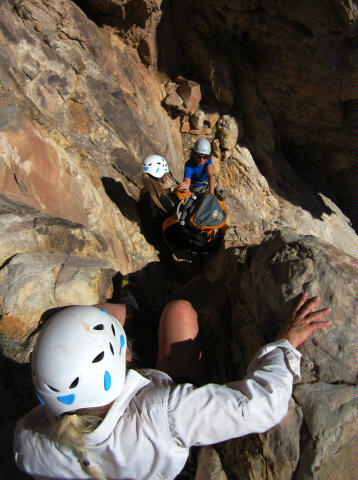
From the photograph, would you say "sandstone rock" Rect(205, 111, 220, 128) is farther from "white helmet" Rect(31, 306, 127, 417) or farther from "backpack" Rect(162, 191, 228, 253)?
"white helmet" Rect(31, 306, 127, 417)

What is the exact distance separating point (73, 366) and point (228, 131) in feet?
27.1

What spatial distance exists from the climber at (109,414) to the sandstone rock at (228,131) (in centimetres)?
782

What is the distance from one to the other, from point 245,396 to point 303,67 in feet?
28.2

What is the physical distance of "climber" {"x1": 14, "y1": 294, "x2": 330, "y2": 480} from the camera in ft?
5.71

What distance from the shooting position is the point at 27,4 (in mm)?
5273

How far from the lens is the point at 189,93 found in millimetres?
8633

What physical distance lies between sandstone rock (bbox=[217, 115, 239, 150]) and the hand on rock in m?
7.21

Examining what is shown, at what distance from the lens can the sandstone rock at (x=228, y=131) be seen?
8.88m

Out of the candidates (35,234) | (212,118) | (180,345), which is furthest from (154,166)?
(212,118)

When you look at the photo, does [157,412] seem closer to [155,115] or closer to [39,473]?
[39,473]

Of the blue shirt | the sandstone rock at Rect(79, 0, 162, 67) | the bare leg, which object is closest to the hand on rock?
the bare leg

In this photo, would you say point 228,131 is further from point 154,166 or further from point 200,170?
point 154,166

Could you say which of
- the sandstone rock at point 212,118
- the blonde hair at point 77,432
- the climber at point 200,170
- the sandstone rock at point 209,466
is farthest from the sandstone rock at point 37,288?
the sandstone rock at point 212,118

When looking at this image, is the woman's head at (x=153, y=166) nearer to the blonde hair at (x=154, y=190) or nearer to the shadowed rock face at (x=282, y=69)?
the blonde hair at (x=154, y=190)
